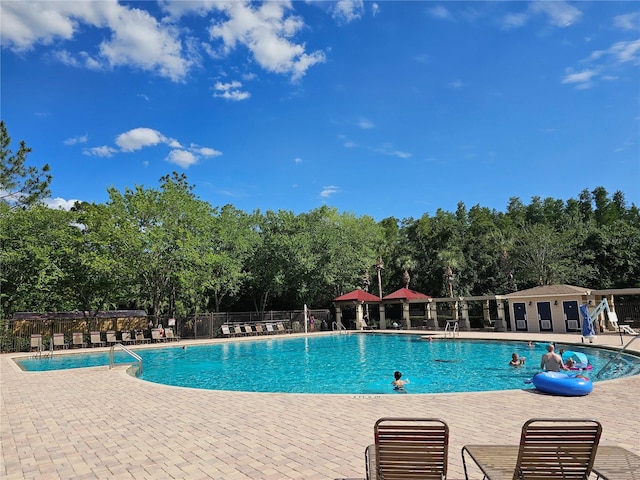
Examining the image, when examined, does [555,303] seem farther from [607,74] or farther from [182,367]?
[182,367]

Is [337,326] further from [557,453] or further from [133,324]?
[557,453]

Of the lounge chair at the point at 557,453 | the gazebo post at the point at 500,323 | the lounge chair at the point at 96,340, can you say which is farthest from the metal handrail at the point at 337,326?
the lounge chair at the point at 557,453

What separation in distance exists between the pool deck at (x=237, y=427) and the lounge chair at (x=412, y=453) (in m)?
1.02

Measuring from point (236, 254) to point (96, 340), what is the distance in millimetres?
12303

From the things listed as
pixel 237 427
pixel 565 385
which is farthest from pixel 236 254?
pixel 565 385

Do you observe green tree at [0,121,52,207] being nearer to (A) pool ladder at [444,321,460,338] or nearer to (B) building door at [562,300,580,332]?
(A) pool ladder at [444,321,460,338]

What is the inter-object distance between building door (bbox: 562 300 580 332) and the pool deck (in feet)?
48.2

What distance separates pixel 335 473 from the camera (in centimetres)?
419

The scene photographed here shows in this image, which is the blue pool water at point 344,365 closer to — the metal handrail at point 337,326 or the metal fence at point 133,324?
the metal fence at point 133,324

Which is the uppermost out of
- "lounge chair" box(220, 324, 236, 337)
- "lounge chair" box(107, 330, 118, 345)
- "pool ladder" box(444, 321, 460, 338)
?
"lounge chair" box(107, 330, 118, 345)

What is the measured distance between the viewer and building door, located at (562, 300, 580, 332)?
866 inches

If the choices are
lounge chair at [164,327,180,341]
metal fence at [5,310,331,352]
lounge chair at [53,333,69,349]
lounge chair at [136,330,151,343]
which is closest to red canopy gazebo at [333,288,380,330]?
metal fence at [5,310,331,352]

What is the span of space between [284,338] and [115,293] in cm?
1235

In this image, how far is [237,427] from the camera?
6.08 meters
